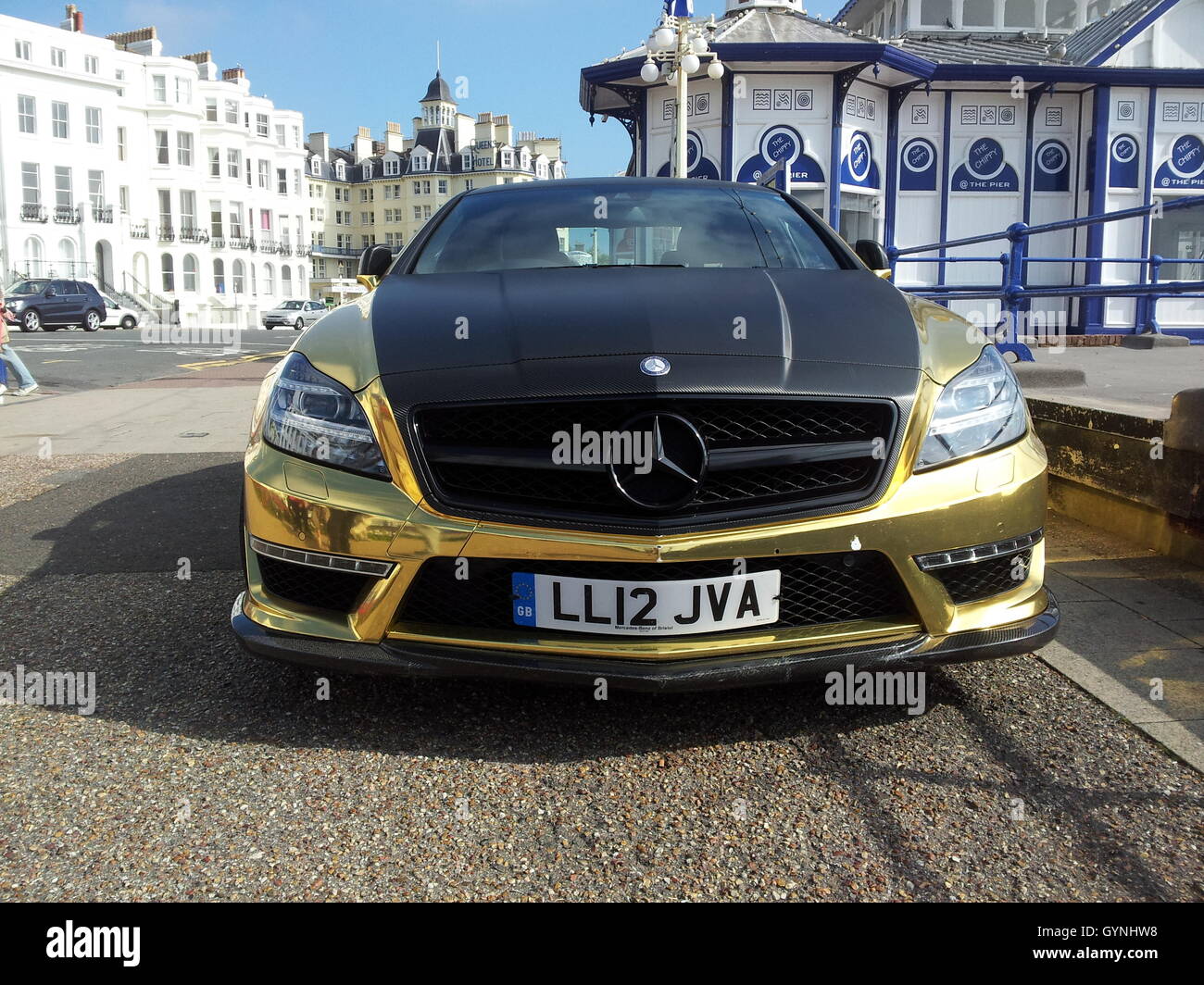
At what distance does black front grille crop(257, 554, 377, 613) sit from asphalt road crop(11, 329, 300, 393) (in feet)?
40.6

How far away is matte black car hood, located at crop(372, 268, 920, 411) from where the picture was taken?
2475 mm

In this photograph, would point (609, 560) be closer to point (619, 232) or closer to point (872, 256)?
point (619, 232)

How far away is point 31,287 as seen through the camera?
3459cm

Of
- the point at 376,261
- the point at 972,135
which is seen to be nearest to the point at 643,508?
the point at 376,261

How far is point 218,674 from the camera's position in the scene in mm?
3053

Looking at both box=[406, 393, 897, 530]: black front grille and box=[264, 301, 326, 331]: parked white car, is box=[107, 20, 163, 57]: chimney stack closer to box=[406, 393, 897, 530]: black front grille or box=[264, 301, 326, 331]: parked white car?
box=[264, 301, 326, 331]: parked white car

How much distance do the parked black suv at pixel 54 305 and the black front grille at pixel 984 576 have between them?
120ft

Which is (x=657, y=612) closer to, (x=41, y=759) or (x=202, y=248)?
(x=41, y=759)

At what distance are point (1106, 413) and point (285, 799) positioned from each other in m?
3.81

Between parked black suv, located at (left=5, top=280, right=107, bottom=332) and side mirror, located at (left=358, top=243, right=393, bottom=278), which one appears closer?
side mirror, located at (left=358, top=243, right=393, bottom=278)

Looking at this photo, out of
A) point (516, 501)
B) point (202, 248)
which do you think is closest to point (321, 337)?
point (516, 501)

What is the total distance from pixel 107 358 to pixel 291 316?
28.6m
